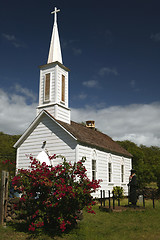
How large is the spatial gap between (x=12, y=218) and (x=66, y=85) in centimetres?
1146

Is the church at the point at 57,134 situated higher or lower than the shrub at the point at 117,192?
higher

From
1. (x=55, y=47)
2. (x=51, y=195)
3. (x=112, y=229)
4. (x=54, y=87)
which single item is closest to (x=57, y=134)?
(x=54, y=87)

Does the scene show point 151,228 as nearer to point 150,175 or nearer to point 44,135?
point 44,135

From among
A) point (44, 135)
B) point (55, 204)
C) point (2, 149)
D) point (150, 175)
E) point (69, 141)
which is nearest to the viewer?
point (55, 204)

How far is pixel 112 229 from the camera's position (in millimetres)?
8930

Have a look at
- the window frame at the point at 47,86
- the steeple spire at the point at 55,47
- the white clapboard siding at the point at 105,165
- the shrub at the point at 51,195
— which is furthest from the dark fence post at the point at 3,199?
the steeple spire at the point at 55,47

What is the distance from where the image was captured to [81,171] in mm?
8633

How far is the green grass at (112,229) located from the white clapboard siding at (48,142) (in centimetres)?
517

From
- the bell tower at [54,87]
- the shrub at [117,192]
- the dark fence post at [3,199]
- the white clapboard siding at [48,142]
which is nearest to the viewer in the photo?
the dark fence post at [3,199]

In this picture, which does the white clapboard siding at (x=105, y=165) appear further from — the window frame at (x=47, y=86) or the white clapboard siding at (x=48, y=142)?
the window frame at (x=47, y=86)

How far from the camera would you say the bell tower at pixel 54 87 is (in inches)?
684

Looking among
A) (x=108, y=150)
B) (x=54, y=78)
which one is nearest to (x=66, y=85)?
(x=54, y=78)

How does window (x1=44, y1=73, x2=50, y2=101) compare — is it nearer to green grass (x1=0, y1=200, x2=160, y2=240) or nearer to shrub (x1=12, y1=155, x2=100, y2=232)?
green grass (x1=0, y1=200, x2=160, y2=240)

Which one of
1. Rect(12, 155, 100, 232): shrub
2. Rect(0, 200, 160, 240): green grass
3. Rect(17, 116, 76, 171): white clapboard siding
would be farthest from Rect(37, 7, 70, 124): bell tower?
Rect(12, 155, 100, 232): shrub
